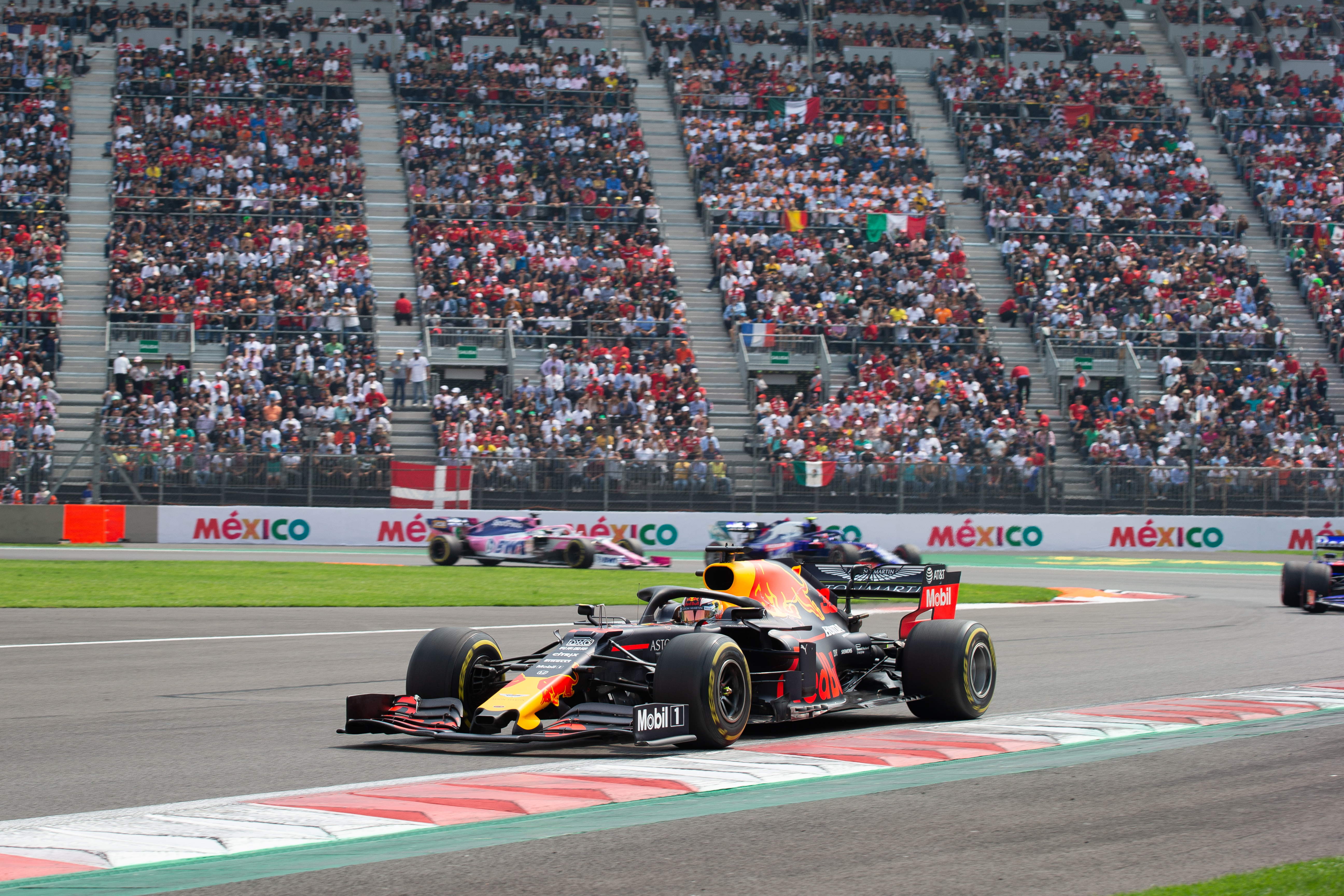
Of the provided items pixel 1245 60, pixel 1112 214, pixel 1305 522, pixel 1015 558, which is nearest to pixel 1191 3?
pixel 1245 60

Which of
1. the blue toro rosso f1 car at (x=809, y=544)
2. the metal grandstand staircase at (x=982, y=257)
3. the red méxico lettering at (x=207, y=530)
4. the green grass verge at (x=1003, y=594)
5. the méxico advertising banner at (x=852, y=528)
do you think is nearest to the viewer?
the green grass verge at (x=1003, y=594)

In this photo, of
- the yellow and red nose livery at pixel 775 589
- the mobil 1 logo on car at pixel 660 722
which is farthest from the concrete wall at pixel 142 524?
the mobil 1 logo on car at pixel 660 722

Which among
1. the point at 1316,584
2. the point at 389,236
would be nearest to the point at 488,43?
the point at 389,236

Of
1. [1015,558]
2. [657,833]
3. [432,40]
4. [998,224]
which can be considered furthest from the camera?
[432,40]

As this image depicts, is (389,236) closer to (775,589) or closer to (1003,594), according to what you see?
(1003,594)

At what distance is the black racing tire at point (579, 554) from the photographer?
94.5 ft

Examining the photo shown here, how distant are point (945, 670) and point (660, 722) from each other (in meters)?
2.73

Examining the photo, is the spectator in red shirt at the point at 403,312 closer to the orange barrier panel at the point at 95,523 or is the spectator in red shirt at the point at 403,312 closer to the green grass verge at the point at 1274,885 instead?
the orange barrier panel at the point at 95,523

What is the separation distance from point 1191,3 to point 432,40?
94.7ft

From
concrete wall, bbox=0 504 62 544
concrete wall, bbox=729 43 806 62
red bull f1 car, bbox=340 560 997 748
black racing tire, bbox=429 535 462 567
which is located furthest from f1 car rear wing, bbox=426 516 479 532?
concrete wall, bbox=729 43 806 62

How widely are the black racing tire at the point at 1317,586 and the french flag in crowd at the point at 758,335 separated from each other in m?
19.5

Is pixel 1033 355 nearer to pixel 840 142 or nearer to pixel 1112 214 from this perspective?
pixel 1112 214

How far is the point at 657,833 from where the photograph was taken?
6.60 metres

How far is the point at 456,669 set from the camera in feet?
30.3
